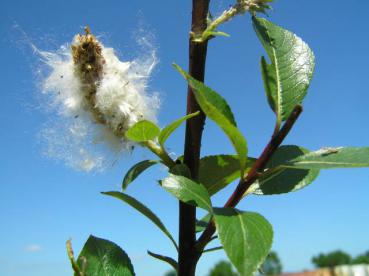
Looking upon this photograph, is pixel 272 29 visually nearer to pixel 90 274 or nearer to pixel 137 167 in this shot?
pixel 137 167

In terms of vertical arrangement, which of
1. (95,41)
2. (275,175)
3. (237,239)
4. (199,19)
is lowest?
(237,239)

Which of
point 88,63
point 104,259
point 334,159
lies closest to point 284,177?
point 334,159

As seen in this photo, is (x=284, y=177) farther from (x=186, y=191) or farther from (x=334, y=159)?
(x=186, y=191)

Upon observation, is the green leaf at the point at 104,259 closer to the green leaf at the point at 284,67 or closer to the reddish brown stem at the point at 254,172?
the reddish brown stem at the point at 254,172

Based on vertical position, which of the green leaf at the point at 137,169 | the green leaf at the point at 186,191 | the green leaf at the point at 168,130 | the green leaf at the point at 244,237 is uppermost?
the green leaf at the point at 168,130

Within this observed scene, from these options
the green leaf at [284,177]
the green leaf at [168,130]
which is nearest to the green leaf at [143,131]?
the green leaf at [168,130]

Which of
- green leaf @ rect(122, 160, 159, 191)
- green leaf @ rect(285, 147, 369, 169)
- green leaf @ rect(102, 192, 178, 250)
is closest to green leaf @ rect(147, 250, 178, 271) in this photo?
green leaf @ rect(102, 192, 178, 250)

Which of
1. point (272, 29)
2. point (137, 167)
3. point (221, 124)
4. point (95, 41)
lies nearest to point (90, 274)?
point (137, 167)
